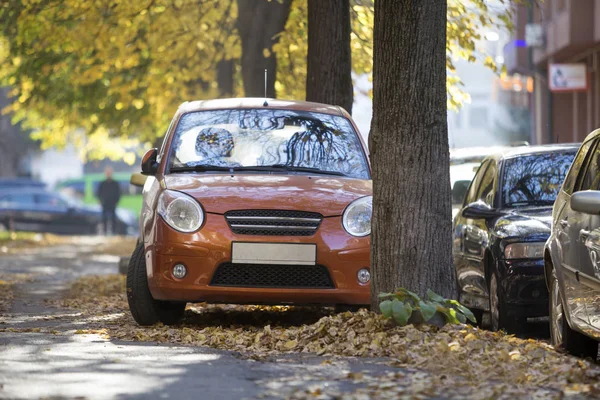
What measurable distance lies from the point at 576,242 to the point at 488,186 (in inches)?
147

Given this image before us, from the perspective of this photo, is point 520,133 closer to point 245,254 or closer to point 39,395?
point 245,254

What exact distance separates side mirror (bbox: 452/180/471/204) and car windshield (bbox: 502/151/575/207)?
1796mm

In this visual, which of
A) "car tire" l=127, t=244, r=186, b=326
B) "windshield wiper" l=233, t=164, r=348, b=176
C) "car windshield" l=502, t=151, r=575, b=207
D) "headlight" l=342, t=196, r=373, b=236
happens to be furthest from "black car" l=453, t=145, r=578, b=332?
"car tire" l=127, t=244, r=186, b=326

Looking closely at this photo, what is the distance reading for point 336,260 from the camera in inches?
403

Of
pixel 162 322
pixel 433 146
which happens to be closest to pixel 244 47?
pixel 162 322

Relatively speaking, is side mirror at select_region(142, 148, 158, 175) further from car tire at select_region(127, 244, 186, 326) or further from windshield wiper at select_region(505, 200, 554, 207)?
windshield wiper at select_region(505, 200, 554, 207)

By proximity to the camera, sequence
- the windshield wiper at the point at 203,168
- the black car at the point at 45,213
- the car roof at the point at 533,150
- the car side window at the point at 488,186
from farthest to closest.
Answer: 1. the black car at the point at 45,213
2. the car roof at the point at 533,150
3. the car side window at the point at 488,186
4. the windshield wiper at the point at 203,168

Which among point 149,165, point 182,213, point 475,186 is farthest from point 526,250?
point 149,165

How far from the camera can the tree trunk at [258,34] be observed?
20000mm

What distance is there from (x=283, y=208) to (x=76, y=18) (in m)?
10.5

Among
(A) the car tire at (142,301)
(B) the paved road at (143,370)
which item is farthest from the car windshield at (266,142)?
(B) the paved road at (143,370)

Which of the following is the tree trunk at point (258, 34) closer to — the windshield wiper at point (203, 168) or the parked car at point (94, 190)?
the windshield wiper at point (203, 168)

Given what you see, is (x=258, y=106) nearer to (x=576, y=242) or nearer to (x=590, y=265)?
(x=576, y=242)

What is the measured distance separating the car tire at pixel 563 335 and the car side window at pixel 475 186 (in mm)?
3423
